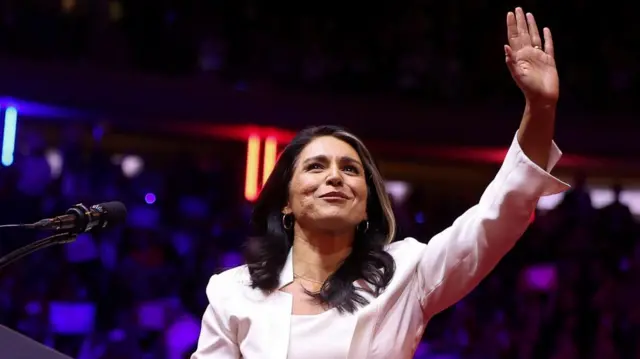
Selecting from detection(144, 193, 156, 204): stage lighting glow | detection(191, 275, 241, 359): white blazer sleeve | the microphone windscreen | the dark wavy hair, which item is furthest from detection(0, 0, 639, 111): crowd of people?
the microphone windscreen

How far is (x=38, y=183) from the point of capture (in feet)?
21.8

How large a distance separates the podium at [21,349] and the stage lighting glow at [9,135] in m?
5.41

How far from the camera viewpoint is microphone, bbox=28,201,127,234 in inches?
82.3

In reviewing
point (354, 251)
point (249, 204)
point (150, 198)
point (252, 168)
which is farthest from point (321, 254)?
point (252, 168)

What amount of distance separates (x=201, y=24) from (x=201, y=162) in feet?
3.70

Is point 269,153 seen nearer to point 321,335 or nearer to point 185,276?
point 185,276

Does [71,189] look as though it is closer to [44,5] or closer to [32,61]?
[32,61]

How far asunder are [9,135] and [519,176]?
5.88m

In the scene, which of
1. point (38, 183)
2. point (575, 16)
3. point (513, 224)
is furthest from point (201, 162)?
point (513, 224)

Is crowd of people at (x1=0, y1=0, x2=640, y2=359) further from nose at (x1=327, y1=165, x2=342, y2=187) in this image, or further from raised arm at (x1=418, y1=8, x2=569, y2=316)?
raised arm at (x1=418, y1=8, x2=569, y2=316)

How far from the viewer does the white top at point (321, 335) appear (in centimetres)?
225

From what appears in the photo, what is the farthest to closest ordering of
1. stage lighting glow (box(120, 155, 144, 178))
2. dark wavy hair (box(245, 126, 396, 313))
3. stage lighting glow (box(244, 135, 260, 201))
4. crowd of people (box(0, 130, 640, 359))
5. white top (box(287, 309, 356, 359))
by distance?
stage lighting glow (box(120, 155, 144, 178)) < stage lighting glow (box(244, 135, 260, 201)) < crowd of people (box(0, 130, 640, 359)) < dark wavy hair (box(245, 126, 396, 313)) < white top (box(287, 309, 356, 359))

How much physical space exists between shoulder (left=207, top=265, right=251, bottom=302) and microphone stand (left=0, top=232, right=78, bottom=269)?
17.9 inches

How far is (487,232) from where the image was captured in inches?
85.0
